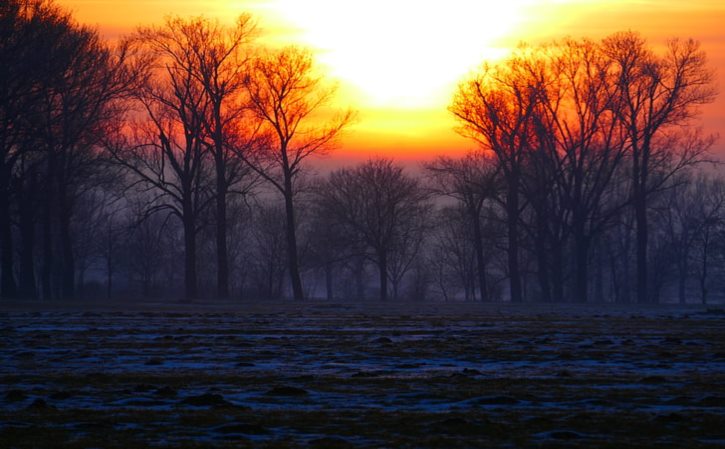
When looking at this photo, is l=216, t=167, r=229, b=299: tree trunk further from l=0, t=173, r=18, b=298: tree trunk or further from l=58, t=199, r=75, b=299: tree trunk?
l=0, t=173, r=18, b=298: tree trunk

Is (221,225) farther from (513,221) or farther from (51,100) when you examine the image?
(513,221)

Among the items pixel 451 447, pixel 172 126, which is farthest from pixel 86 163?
pixel 451 447

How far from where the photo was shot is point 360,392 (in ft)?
35.8

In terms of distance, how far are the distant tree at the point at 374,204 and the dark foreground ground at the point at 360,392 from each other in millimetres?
65347

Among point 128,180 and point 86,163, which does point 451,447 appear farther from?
point 128,180

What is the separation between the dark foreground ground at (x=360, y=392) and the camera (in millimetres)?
7953

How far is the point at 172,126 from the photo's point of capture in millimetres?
66875

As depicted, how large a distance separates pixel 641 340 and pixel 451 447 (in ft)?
43.8

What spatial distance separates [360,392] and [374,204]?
79850mm

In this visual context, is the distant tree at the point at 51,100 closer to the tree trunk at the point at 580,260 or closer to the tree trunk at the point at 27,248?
the tree trunk at the point at 27,248

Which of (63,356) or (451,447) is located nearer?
(451,447)

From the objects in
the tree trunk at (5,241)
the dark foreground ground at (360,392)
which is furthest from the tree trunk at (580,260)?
the dark foreground ground at (360,392)

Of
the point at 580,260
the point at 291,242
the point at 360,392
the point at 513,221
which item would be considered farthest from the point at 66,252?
the point at 360,392

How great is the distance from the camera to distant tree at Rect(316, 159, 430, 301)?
88.1 meters
